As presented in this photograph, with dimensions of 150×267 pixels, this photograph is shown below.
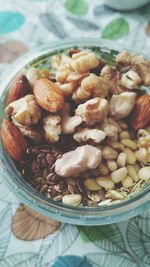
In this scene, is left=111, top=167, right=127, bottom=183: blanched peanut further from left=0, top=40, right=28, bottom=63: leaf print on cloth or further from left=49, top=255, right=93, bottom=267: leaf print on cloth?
left=0, top=40, right=28, bottom=63: leaf print on cloth

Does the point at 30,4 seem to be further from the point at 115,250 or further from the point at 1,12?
the point at 115,250

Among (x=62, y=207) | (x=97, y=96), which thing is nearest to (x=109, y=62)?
(x=97, y=96)

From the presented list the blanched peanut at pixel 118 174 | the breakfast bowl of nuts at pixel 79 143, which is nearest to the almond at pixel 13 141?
the breakfast bowl of nuts at pixel 79 143

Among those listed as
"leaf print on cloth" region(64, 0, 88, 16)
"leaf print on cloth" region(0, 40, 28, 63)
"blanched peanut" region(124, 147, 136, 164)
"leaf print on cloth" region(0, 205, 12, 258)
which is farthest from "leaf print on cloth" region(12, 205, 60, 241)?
"leaf print on cloth" region(64, 0, 88, 16)

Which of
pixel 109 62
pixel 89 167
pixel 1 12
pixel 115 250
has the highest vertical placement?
pixel 1 12

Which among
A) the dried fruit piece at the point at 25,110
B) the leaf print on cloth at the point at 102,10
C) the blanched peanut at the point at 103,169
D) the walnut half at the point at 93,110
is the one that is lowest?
the blanched peanut at the point at 103,169

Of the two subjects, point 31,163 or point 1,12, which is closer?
point 31,163

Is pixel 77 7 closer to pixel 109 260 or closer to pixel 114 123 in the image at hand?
pixel 114 123

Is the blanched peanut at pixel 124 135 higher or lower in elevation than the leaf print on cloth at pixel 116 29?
lower

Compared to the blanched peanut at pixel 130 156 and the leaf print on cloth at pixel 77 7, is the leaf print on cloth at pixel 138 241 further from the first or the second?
the leaf print on cloth at pixel 77 7
